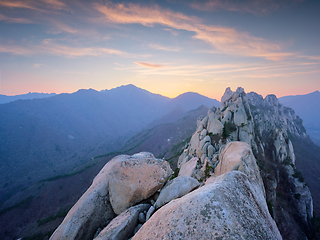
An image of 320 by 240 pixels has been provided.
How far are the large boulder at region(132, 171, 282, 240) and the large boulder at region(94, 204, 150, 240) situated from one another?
295 cm

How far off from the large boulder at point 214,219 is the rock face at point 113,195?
4.82m

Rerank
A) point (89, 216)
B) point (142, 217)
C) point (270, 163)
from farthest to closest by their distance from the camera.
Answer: point (270, 163)
point (89, 216)
point (142, 217)

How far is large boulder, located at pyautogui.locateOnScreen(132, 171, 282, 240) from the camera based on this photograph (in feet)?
16.6

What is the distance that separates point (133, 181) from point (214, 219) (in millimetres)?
7822

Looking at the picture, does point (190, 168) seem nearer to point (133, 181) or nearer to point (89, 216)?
point (133, 181)

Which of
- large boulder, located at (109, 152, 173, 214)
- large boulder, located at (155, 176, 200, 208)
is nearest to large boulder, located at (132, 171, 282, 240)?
large boulder, located at (155, 176, 200, 208)

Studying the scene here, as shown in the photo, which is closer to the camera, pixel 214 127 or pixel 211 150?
pixel 211 150

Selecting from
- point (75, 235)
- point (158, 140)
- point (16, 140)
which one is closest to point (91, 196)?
point (75, 235)

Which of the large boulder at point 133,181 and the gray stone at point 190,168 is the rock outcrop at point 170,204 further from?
the gray stone at point 190,168

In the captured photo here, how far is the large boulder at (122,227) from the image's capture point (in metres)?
8.61

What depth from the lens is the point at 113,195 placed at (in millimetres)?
11508

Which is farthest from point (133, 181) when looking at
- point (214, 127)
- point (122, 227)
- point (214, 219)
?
point (214, 127)

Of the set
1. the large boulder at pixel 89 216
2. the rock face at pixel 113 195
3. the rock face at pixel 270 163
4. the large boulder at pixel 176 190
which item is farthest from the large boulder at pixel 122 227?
the rock face at pixel 270 163

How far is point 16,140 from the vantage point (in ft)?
610
